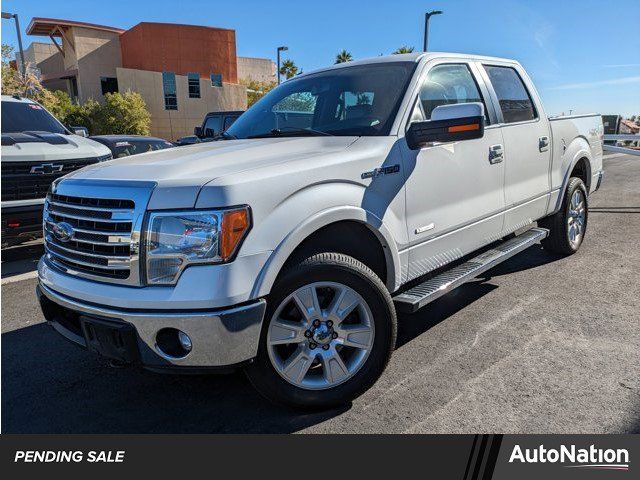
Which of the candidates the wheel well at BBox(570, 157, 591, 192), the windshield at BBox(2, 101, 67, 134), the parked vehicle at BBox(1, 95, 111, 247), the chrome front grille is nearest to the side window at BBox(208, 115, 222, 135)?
the windshield at BBox(2, 101, 67, 134)

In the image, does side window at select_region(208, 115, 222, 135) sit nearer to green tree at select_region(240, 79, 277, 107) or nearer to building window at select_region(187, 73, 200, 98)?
building window at select_region(187, 73, 200, 98)

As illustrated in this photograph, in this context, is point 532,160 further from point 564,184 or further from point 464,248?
point 464,248

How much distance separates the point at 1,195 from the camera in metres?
5.60

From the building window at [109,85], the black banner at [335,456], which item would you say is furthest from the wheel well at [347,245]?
the building window at [109,85]

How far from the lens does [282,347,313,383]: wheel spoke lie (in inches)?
100

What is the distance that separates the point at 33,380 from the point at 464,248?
3061 millimetres

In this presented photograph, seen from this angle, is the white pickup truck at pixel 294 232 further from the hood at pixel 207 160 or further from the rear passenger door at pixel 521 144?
the rear passenger door at pixel 521 144

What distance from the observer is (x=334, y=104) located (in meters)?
3.54

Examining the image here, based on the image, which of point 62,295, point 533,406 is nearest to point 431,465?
point 533,406

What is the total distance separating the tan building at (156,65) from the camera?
118 ft

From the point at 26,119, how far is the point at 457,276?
687 cm

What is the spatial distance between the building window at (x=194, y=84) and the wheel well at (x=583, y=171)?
120 ft

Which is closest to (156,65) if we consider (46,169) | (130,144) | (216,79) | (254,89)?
(216,79)

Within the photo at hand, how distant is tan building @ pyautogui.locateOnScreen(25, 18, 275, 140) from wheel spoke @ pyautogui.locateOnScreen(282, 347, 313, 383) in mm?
37478
